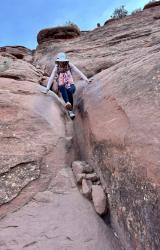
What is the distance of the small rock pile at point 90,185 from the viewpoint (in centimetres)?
487

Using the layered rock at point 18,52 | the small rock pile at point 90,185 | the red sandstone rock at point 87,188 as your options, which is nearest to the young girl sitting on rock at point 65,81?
the small rock pile at point 90,185

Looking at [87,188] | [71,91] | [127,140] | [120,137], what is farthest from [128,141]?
[71,91]

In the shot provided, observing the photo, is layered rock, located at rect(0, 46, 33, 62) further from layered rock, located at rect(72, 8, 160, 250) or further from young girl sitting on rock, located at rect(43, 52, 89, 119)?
layered rock, located at rect(72, 8, 160, 250)

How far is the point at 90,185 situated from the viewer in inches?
207

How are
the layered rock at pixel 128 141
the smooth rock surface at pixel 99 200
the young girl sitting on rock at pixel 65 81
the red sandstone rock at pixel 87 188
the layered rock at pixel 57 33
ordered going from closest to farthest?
1. the layered rock at pixel 128 141
2. the smooth rock surface at pixel 99 200
3. the red sandstone rock at pixel 87 188
4. the young girl sitting on rock at pixel 65 81
5. the layered rock at pixel 57 33

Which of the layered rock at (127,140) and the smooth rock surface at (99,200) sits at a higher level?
the layered rock at (127,140)

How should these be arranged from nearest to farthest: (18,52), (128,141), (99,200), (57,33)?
(128,141), (99,200), (18,52), (57,33)

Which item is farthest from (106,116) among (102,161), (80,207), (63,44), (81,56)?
(63,44)

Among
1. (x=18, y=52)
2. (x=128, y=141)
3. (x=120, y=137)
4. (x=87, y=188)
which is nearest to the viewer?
(x=128, y=141)

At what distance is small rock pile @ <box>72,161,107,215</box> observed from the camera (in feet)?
16.0

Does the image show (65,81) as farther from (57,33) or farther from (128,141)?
(57,33)

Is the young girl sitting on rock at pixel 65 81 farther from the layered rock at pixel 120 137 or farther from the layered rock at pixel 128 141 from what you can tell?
the layered rock at pixel 128 141

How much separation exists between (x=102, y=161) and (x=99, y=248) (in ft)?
4.42

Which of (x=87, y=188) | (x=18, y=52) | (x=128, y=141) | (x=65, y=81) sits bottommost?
(x=87, y=188)
